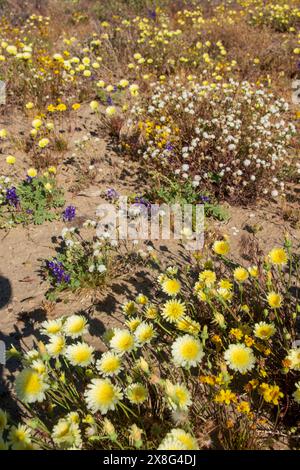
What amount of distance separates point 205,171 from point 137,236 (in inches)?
51.3

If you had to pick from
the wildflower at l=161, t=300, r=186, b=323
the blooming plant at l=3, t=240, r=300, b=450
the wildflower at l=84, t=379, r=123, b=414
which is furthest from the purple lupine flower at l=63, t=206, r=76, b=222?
the wildflower at l=84, t=379, r=123, b=414

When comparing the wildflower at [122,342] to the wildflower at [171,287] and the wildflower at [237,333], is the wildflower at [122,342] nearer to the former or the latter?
the wildflower at [171,287]

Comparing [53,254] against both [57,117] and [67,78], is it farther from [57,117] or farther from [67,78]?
[67,78]

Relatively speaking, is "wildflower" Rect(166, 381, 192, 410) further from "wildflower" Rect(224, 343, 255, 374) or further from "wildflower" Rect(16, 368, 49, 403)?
"wildflower" Rect(16, 368, 49, 403)

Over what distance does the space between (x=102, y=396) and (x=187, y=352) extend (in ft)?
1.93

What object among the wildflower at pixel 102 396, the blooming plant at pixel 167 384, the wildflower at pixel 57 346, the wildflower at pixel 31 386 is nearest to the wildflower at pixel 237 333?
the blooming plant at pixel 167 384

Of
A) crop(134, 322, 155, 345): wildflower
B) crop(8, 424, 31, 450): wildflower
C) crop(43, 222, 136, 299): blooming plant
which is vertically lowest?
crop(43, 222, 136, 299): blooming plant

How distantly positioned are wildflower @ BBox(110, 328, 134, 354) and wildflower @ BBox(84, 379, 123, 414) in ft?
0.87

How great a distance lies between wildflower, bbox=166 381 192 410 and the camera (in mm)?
1995

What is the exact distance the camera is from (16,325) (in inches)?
130

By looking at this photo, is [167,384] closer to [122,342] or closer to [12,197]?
[122,342]

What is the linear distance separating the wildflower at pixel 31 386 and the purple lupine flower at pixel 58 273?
1.41 meters

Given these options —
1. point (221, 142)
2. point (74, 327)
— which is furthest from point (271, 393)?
point (221, 142)

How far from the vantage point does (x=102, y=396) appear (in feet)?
7.06
